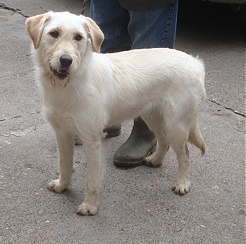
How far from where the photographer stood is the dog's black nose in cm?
260

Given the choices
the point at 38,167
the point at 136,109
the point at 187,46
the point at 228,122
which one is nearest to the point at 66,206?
the point at 38,167

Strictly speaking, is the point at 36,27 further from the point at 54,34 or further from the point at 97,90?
Answer: the point at 97,90

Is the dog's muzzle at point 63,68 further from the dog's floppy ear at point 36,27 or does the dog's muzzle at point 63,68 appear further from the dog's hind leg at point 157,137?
the dog's hind leg at point 157,137

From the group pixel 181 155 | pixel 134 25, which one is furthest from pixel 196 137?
pixel 134 25

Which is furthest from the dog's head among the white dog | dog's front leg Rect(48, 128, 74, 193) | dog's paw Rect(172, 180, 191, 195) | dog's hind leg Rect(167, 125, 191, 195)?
dog's paw Rect(172, 180, 191, 195)

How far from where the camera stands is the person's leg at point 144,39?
11.4ft

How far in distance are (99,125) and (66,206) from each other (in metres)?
0.62

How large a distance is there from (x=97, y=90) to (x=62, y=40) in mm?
429

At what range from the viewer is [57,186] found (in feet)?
10.9

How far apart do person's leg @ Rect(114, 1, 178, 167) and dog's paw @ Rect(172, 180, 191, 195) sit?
1.39 feet

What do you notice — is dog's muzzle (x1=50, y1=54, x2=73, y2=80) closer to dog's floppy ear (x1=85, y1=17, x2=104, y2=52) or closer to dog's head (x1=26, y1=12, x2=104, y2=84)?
dog's head (x1=26, y1=12, x2=104, y2=84)

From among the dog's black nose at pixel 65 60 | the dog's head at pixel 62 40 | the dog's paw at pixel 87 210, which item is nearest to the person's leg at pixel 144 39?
the dog's paw at pixel 87 210

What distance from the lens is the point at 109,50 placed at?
12.9ft

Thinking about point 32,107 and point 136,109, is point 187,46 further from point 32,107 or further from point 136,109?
point 136,109
